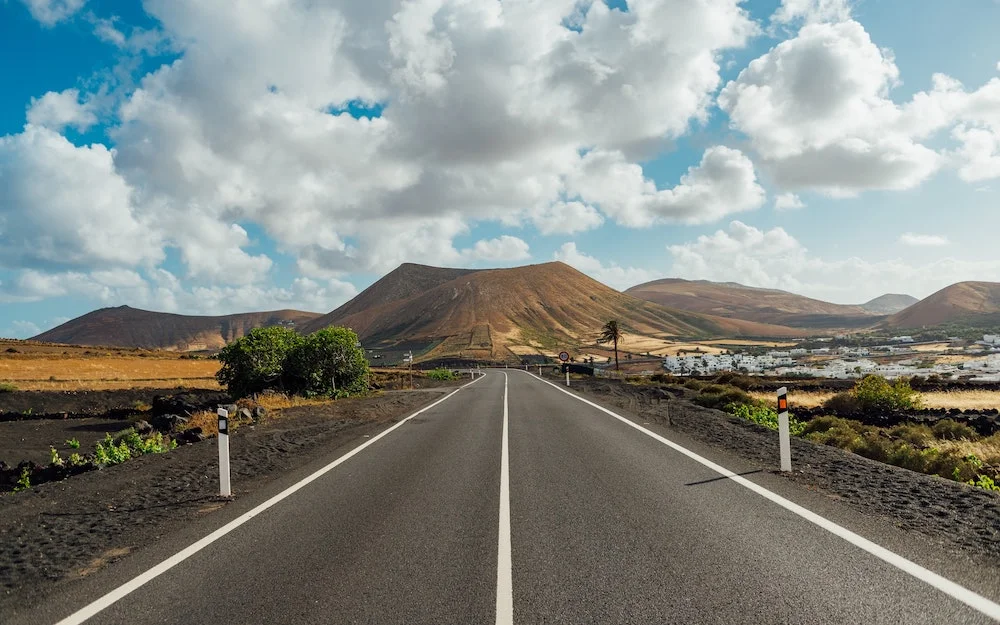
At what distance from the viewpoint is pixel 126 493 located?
27.8 ft

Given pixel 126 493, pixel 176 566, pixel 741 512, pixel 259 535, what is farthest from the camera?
pixel 126 493

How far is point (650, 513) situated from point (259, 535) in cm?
443

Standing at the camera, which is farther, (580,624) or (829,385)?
(829,385)

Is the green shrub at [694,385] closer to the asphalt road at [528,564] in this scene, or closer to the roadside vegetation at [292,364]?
the roadside vegetation at [292,364]

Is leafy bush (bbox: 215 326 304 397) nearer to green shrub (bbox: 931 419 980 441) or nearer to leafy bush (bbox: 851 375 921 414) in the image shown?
green shrub (bbox: 931 419 980 441)

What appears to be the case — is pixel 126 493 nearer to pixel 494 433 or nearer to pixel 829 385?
pixel 494 433

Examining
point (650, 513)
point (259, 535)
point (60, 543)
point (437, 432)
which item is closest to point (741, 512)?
point (650, 513)

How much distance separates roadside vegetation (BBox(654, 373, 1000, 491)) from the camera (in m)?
10.3

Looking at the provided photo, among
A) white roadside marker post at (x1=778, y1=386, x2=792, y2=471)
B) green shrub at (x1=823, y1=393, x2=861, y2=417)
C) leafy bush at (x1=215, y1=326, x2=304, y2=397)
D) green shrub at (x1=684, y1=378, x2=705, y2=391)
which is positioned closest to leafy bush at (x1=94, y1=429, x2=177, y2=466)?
white roadside marker post at (x1=778, y1=386, x2=792, y2=471)

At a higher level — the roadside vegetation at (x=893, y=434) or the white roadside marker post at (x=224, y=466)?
the white roadside marker post at (x=224, y=466)

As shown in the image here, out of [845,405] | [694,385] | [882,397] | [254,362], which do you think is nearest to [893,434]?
[882,397]

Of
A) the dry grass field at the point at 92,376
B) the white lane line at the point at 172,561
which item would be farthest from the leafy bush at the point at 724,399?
the dry grass field at the point at 92,376

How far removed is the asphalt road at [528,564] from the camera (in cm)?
407

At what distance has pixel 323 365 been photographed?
33000 millimetres
